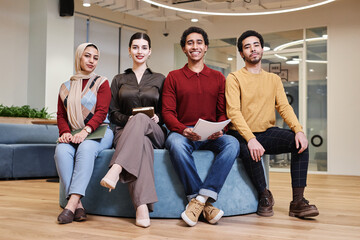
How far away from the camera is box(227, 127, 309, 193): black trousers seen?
2744mm

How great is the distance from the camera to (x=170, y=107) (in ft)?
9.21

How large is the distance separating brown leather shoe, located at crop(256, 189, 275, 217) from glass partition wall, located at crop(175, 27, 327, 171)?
16.6 ft

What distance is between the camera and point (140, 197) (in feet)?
7.98

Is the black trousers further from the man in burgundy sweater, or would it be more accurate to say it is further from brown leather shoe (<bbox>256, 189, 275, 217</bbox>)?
the man in burgundy sweater

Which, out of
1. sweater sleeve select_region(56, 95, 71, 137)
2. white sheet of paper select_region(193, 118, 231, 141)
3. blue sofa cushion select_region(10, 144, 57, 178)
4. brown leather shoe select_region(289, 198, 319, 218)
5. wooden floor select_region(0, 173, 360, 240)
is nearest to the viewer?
wooden floor select_region(0, 173, 360, 240)

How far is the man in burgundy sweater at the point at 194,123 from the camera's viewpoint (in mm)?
2518

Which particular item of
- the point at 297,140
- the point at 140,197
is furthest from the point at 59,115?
the point at 297,140

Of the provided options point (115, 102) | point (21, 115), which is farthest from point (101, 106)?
point (21, 115)

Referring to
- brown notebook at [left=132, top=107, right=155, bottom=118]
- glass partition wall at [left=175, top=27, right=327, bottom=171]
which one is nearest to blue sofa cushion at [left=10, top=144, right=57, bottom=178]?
brown notebook at [left=132, top=107, right=155, bottom=118]

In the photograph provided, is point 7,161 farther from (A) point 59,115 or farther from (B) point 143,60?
(B) point 143,60

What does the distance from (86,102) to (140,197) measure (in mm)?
851

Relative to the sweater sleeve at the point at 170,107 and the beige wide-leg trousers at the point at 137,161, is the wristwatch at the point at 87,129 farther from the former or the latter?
the sweater sleeve at the point at 170,107

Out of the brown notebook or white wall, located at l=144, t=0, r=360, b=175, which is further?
white wall, located at l=144, t=0, r=360, b=175

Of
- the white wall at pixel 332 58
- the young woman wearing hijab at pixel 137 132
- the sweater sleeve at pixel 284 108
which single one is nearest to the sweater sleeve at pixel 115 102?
the young woman wearing hijab at pixel 137 132
